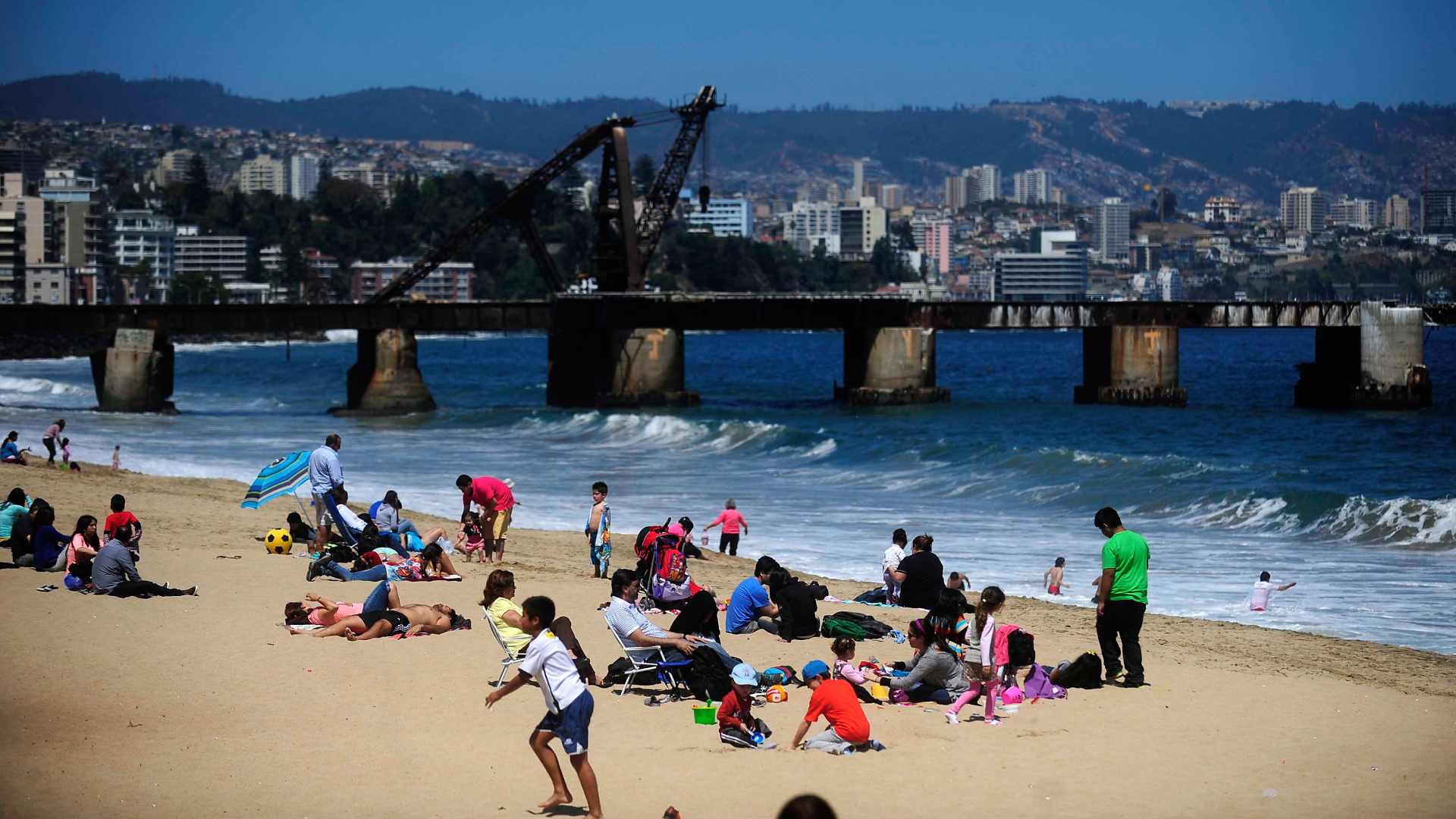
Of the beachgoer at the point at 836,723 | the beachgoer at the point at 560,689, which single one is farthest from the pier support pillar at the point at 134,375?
the beachgoer at the point at 560,689

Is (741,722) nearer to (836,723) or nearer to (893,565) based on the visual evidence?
(836,723)

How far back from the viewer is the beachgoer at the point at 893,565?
62.1 feet

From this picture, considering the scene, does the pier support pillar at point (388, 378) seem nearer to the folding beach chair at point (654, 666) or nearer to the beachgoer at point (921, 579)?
the beachgoer at point (921, 579)

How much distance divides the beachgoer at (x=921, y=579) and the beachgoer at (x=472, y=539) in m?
5.48

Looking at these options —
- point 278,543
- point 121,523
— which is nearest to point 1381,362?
point 278,543

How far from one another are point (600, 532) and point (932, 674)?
701cm

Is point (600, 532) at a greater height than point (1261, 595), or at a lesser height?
greater

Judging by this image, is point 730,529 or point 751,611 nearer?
point 751,611

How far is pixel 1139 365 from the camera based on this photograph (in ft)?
213

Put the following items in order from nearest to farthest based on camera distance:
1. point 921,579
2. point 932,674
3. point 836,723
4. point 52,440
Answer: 1. point 836,723
2. point 932,674
3. point 921,579
4. point 52,440

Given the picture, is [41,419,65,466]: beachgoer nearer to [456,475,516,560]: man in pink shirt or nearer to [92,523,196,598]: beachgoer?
[456,475,516,560]: man in pink shirt

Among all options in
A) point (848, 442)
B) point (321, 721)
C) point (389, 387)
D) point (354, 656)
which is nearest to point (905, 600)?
point (354, 656)

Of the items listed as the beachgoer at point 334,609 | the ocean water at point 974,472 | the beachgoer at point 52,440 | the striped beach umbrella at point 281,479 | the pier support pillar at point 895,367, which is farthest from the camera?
the pier support pillar at point 895,367

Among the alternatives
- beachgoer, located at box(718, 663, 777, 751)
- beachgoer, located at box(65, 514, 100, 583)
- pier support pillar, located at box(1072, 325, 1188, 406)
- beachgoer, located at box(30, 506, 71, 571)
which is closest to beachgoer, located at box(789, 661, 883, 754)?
beachgoer, located at box(718, 663, 777, 751)
